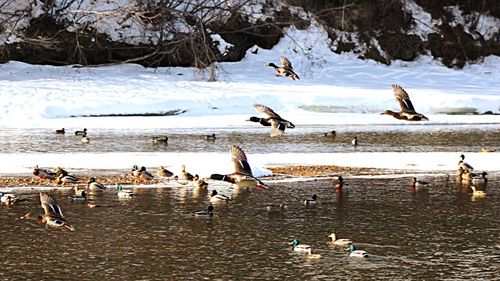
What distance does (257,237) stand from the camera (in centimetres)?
1458

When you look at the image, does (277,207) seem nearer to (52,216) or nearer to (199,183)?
(199,183)

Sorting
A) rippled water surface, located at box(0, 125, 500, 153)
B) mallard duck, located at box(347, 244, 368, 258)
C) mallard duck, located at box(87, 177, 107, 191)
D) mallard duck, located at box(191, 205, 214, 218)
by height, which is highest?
rippled water surface, located at box(0, 125, 500, 153)

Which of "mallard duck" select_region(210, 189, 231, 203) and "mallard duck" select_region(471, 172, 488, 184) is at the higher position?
"mallard duck" select_region(471, 172, 488, 184)

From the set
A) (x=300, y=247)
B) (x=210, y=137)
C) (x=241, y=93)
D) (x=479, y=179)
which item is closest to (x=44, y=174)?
(x=300, y=247)

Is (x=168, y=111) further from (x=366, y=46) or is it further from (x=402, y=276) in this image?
(x=402, y=276)

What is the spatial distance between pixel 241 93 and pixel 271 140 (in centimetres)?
838

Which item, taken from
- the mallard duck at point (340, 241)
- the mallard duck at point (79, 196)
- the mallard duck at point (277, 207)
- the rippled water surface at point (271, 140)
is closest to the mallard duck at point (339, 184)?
the mallard duck at point (277, 207)

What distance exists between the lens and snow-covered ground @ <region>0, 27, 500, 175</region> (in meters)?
34.2

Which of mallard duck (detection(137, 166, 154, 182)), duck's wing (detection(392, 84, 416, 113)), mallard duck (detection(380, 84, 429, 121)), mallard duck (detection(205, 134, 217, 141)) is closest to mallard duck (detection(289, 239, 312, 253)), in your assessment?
mallard duck (detection(380, 84, 429, 121))

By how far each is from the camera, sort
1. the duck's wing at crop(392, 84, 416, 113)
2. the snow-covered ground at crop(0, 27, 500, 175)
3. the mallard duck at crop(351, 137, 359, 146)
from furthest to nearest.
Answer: the snow-covered ground at crop(0, 27, 500, 175) → the mallard duck at crop(351, 137, 359, 146) → the duck's wing at crop(392, 84, 416, 113)

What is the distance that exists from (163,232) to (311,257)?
2.70m

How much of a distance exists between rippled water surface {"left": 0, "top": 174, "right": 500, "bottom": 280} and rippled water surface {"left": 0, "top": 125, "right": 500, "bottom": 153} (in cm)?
723

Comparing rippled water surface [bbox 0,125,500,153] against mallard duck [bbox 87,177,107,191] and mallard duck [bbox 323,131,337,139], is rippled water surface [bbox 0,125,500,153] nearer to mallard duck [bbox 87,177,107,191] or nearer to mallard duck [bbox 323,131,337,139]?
mallard duck [bbox 323,131,337,139]

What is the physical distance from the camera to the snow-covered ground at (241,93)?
3419 cm
